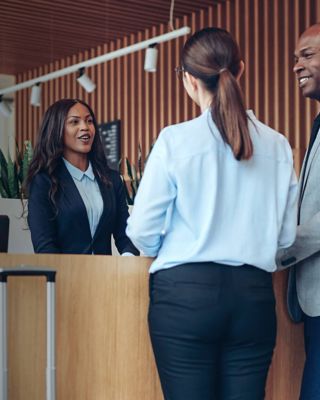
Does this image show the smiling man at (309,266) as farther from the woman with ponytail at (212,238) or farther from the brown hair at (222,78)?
the brown hair at (222,78)

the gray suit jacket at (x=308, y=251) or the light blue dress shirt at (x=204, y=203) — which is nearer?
the light blue dress shirt at (x=204, y=203)

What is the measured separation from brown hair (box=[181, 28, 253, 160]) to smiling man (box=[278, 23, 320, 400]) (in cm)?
Result: 36

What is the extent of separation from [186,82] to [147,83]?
6504mm

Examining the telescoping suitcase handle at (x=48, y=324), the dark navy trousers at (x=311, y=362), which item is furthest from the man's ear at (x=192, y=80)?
the dark navy trousers at (x=311, y=362)

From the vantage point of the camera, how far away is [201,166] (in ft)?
5.84

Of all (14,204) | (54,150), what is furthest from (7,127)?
(54,150)

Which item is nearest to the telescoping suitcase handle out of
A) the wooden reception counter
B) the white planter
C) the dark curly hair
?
the wooden reception counter

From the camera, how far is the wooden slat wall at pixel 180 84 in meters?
6.66

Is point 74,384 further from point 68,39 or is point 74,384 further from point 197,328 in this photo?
point 68,39

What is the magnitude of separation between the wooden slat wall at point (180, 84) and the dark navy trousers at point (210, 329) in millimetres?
4354

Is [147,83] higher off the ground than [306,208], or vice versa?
[147,83]

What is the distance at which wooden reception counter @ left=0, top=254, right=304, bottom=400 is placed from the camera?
2.05 metres

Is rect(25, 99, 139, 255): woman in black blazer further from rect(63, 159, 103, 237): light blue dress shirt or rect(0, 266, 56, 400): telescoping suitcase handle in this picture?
rect(0, 266, 56, 400): telescoping suitcase handle

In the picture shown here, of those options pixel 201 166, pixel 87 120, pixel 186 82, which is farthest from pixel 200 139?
pixel 87 120
